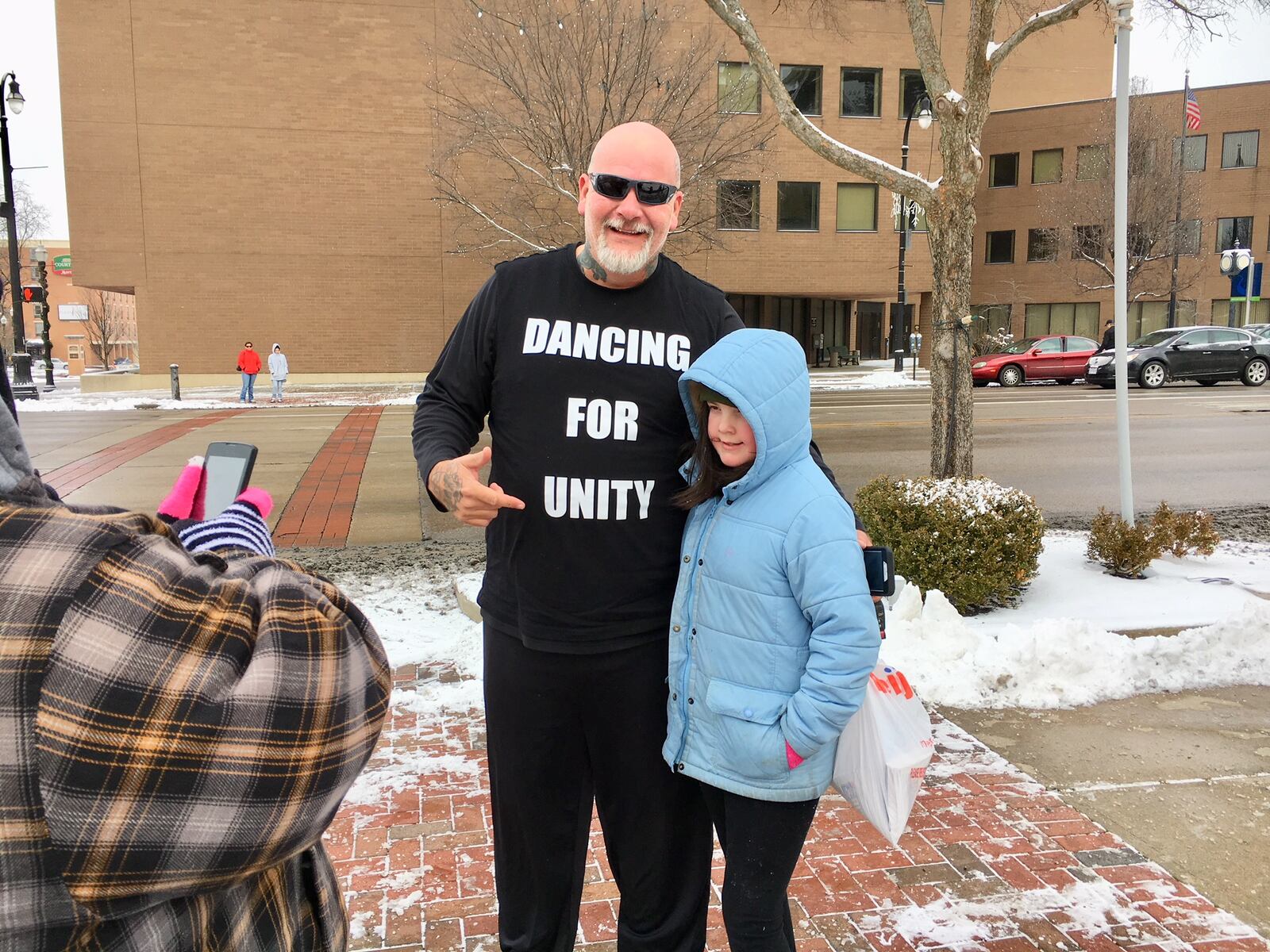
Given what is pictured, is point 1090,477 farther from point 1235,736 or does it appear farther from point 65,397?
point 65,397

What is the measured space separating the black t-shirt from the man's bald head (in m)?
0.25

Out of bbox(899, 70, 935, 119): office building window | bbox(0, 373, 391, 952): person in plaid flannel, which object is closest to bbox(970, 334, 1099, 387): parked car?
bbox(899, 70, 935, 119): office building window

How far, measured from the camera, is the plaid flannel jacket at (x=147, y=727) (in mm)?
883

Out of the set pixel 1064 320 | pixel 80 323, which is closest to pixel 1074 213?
pixel 1064 320

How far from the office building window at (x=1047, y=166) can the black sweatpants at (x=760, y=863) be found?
4296 cm

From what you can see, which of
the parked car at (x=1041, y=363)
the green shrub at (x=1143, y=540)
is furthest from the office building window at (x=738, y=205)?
the green shrub at (x=1143, y=540)

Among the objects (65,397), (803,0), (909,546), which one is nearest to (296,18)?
(65,397)

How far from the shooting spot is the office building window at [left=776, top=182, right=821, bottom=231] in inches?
1304

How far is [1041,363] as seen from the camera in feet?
87.5

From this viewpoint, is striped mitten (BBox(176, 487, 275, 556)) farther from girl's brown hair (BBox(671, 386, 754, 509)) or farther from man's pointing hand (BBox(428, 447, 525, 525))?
girl's brown hair (BBox(671, 386, 754, 509))

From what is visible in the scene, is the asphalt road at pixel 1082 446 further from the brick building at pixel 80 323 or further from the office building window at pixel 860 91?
the brick building at pixel 80 323

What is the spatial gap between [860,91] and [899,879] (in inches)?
1355

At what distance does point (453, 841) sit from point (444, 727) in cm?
97

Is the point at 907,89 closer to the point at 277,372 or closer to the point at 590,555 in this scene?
the point at 277,372
